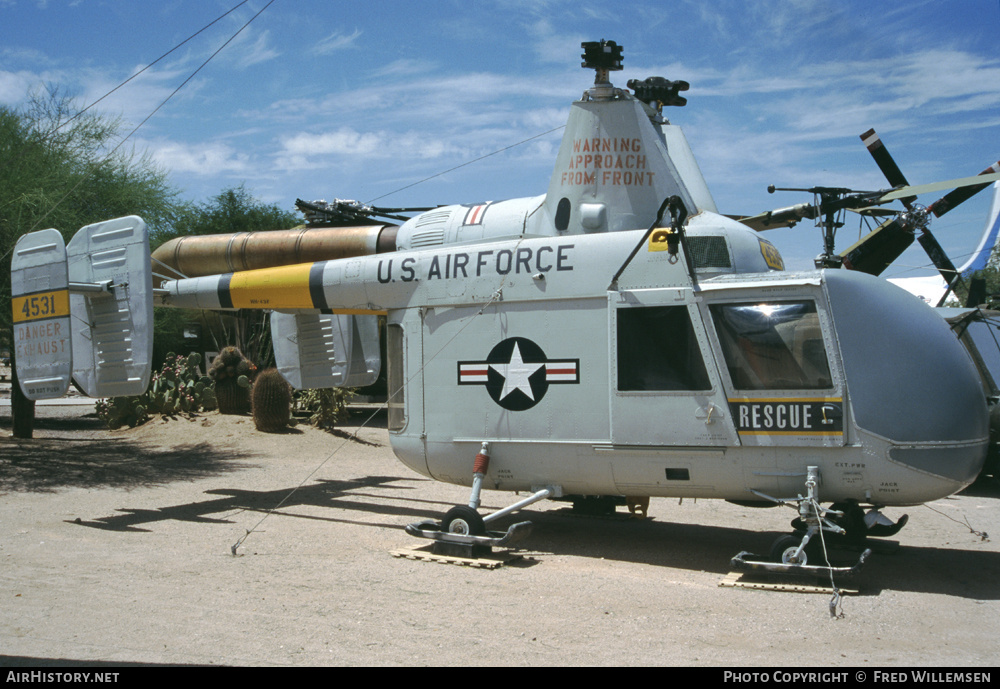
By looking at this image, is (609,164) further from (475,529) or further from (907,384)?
(475,529)

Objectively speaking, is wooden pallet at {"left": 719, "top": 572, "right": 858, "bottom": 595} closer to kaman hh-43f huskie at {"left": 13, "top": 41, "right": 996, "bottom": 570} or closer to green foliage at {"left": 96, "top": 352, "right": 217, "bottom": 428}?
kaman hh-43f huskie at {"left": 13, "top": 41, "right": 996, "bottom": 570}

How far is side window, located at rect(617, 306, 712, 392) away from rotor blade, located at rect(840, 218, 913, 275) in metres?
9.87

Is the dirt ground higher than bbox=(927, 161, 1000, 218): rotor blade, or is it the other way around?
bbox=(927, 161, 1000, 218): rotor blade

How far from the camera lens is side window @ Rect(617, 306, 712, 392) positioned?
6465 mm

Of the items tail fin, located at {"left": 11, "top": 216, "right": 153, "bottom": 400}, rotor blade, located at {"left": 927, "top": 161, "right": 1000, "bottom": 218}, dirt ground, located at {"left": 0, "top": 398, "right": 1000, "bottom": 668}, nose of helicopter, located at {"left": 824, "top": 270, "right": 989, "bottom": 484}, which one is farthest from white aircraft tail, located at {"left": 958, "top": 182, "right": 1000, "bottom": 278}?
tail fin, located at {"left": 11, "top": 216, "right": 153, "bottom": 400}

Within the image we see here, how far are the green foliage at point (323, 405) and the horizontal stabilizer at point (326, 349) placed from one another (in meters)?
5.47

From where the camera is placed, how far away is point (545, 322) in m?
7.11

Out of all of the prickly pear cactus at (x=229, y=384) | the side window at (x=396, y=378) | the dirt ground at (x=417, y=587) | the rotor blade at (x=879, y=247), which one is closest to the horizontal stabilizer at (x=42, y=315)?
the dirt ground at (x=417, y=587)

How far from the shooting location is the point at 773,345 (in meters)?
6.18

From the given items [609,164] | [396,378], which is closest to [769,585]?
[609,164]

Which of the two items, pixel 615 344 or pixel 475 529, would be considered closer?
pixel 615 344

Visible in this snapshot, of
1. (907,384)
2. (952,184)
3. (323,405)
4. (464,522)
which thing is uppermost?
(952,184)

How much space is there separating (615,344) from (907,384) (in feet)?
7.16

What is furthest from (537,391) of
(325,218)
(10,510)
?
(325,218)
